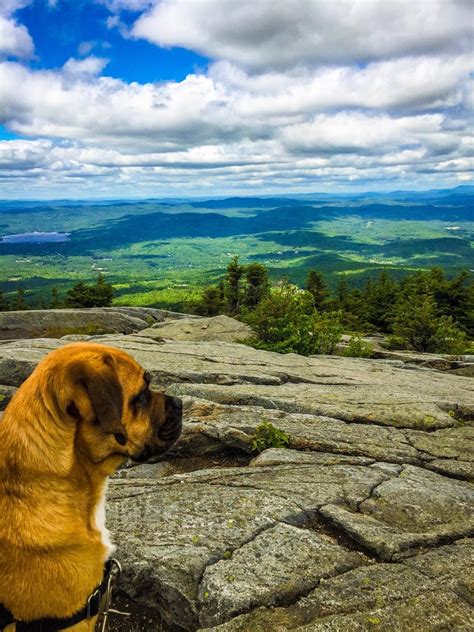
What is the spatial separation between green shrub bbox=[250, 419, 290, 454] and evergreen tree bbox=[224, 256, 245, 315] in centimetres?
6407

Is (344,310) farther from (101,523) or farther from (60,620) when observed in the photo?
(60,620)

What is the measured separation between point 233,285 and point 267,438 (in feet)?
227

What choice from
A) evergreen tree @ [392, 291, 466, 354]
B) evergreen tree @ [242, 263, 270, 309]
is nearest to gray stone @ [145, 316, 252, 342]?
evergreen tree @ [392, 291, 466, 354]

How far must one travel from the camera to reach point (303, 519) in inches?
289

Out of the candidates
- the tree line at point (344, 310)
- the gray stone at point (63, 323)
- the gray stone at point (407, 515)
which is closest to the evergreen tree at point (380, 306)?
the tree line at point (344, 310)

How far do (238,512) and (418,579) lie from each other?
9.15 ft

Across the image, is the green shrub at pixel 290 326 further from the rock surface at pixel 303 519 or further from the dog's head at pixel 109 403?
the dog's head at pixel 109 403

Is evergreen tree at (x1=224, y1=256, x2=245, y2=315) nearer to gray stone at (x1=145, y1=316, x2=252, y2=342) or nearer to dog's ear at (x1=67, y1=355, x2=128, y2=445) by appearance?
gray stone at (x1=145, y1=316, x2=252, y2=342)

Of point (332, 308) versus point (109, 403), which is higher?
point (109, 403)

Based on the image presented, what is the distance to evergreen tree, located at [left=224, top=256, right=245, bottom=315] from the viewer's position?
7556cm

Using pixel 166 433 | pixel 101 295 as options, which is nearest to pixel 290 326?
pixel 166 433

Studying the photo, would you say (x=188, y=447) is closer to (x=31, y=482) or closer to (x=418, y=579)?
(x=418, y=579)

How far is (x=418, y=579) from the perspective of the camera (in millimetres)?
5957

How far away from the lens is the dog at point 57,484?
12.8ft
